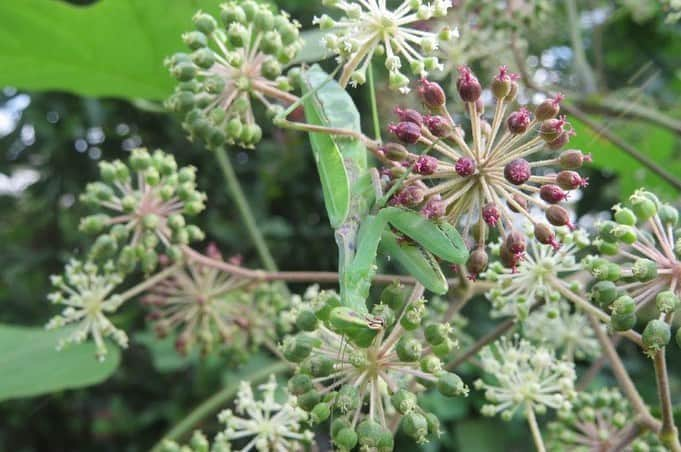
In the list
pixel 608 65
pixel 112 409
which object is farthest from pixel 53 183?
pixel 608 65

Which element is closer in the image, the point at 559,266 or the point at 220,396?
the point at 559,266

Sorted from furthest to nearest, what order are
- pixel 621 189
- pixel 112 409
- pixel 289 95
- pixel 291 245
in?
pixel 291 245, pixel 112 409, pixel 621 189, pixel 289 95

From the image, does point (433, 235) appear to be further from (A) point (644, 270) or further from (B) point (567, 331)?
(B) point (567, 331)

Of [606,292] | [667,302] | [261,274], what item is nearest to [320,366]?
[606,292]

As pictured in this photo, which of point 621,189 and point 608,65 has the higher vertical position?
point 608,65

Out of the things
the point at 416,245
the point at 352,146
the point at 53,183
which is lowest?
the point at 416,245

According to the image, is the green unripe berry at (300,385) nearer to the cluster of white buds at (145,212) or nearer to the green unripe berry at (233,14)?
the cluster of white buds at (145,212)

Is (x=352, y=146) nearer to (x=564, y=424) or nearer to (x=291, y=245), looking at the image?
(x=564, y=424)
